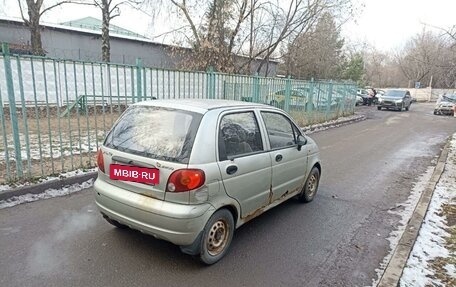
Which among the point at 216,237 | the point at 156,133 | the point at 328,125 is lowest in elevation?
the point at 328,125

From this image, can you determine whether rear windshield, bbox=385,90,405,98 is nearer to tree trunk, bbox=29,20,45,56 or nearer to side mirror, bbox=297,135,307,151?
tree trunk, bbox=29,20,45,56

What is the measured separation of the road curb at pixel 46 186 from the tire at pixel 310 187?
143 inches

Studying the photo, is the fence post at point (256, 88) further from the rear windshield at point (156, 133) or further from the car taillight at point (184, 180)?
the car taillight at point (184, 180)

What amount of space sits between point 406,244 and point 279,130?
2.07m

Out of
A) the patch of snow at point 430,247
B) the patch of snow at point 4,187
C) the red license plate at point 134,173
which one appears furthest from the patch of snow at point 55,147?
the patch of snow at point 430,247

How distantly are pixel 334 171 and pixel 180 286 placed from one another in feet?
17.1

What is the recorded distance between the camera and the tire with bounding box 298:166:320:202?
16.9 feet

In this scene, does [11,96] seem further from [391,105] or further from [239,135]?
[391,105]

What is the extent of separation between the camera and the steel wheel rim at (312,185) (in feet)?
17.2

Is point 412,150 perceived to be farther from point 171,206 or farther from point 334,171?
point 171,206

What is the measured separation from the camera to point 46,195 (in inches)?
199

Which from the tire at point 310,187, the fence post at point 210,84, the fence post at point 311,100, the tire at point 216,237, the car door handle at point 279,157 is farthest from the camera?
the fence post at point 311,100

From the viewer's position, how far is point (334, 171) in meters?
7.33

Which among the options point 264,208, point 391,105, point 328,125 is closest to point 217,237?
point 264,208
